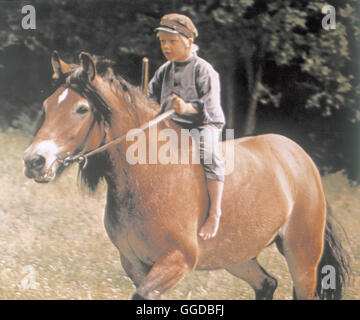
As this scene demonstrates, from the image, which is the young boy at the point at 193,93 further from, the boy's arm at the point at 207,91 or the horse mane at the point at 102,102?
the horse mane at the point at 102,102

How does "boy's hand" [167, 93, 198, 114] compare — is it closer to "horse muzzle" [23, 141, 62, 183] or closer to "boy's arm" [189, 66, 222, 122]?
"boy's arm" [189, 66, 222, 122]

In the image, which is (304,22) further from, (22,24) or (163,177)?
(22,24)

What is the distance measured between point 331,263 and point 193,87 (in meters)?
2.39

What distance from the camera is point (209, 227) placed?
4.21m

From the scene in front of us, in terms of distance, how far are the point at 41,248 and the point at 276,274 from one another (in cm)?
257

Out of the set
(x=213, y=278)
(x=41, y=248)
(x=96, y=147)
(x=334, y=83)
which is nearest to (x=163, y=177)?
(x=96, y=147)

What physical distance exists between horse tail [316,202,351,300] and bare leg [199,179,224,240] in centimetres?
135

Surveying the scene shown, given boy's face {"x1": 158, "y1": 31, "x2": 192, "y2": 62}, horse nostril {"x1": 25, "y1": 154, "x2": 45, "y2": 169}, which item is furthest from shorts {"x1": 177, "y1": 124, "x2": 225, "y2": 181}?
horse nostril {"x1": 25, "y1": 154, "x2": 45, "y2": 169}

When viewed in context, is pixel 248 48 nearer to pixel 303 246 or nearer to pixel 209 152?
pixel 209 152

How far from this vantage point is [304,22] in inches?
201

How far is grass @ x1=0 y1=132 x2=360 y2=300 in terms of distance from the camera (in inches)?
192

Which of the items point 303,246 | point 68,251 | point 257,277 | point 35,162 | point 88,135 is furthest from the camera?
point 68,251

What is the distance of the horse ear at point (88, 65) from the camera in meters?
3.75

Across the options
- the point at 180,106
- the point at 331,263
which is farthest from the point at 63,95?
the point at 331,263
